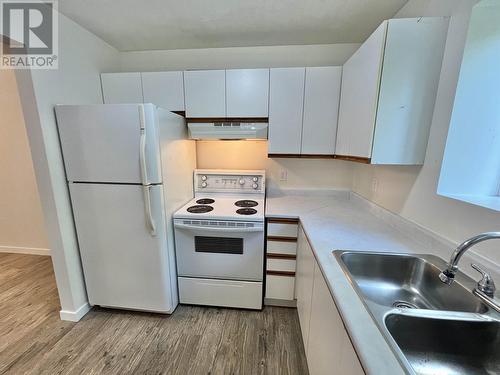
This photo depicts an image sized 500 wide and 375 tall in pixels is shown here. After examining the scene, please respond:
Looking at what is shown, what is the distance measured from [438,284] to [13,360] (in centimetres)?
270

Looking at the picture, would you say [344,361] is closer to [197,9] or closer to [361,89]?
[361,89]

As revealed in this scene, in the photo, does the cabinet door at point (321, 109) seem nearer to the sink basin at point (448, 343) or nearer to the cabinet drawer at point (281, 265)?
the cabinet drawer at point (281, 265)

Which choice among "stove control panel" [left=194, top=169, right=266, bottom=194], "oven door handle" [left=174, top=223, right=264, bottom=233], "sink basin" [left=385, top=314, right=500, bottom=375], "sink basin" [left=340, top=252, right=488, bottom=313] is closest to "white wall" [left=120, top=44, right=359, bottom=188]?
"stove control panel" [left=194, top=169, right=266, bottom=194]

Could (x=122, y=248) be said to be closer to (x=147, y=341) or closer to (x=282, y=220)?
(x=147, y=341)

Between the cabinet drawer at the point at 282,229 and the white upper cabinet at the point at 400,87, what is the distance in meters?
0.77

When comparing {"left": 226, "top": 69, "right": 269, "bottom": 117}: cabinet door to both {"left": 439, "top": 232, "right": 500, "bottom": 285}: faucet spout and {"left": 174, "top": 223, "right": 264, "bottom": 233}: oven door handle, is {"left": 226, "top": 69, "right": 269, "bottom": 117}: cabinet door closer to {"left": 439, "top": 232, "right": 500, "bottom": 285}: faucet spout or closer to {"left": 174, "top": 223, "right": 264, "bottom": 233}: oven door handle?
{"left": 174, "top": 223, "right": 264, "bottom": 233}: oven door handle

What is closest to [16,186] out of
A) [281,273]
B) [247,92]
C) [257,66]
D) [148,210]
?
[148,210]

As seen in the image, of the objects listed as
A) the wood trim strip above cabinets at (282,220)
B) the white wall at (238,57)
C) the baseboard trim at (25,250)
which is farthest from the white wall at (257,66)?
the baseboard trim at (25,250)

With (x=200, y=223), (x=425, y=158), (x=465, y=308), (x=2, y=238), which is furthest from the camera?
(x=2, y=238)

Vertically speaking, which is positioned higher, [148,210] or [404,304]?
[148,210]

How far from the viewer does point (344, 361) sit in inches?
28.4

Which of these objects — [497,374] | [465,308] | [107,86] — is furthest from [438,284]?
[107,86]

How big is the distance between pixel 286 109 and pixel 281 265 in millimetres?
1406

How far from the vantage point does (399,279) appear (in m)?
1.11
